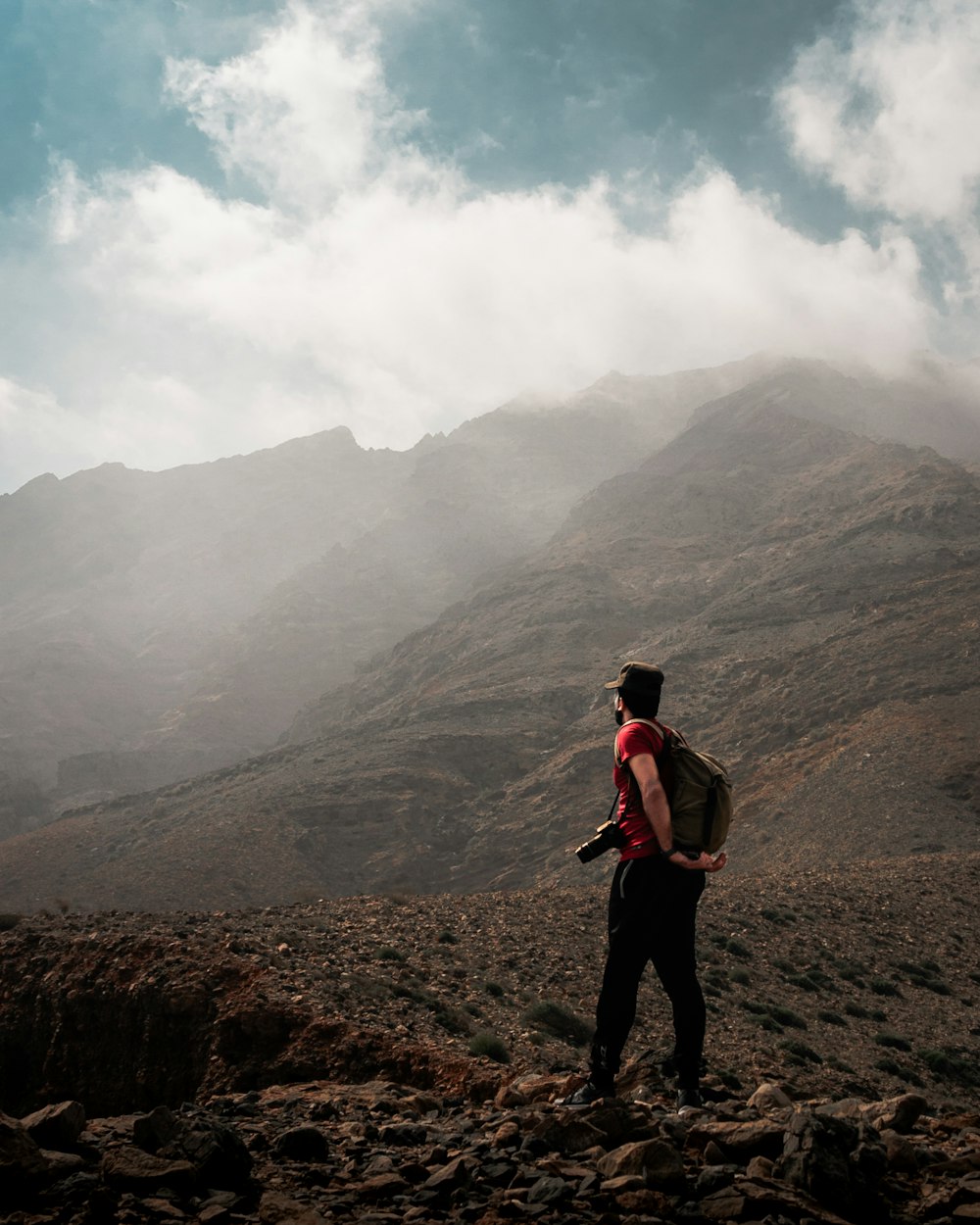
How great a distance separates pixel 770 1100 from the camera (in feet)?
19.3

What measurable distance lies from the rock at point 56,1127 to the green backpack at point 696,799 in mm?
3653

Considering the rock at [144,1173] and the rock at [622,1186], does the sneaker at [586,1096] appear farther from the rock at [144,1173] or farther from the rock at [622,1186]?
the rock at [144,1173]

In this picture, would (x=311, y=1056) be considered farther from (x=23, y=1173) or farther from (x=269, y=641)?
(x=269, y=641)

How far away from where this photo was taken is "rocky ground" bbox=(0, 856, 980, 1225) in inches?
169

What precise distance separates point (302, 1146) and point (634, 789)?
2.73 m

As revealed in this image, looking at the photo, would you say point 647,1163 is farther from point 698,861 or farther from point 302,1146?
point 302,1146

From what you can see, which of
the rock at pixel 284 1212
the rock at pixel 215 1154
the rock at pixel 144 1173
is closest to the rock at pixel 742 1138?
the rock at pixel 284 1212

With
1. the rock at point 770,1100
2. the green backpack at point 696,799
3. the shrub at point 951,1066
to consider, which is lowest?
the shrub at point 951,1066

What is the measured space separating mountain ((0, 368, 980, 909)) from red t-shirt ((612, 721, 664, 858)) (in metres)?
37.7

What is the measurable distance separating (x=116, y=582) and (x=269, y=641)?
→ 237 ft

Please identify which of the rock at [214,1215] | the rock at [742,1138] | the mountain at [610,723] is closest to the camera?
the rock at [214,1215]

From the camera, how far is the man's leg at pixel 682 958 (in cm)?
555

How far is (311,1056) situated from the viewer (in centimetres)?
Result: 959

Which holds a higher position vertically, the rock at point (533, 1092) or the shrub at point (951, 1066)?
the rock at point (533, 1092)
